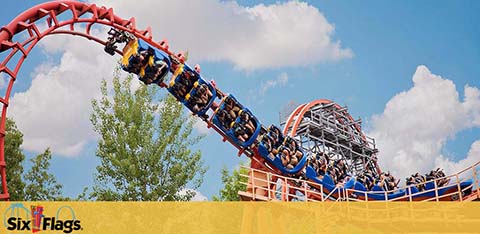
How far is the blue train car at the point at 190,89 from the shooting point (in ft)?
42.9

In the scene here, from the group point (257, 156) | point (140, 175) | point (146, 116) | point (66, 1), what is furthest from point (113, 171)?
point (66, 1)

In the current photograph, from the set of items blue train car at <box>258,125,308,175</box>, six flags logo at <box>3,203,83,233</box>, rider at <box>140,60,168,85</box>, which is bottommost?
six flags logo at <box>3,203,83,233</box>

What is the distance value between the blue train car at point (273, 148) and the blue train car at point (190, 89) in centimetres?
177

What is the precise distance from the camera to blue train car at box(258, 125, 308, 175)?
13984mm

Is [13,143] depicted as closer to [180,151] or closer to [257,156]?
[180,151]

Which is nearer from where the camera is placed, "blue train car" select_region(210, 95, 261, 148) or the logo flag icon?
the logo flag icon

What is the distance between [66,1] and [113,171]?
892 centimetres

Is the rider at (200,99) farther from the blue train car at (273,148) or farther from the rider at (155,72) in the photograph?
the blue train car at (273,148)

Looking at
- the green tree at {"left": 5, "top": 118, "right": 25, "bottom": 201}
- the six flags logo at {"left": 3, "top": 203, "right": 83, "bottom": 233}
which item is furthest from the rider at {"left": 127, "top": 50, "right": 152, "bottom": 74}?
the green tree at {"left": 5, "top": 118, "right": 25, "bottom": 201}

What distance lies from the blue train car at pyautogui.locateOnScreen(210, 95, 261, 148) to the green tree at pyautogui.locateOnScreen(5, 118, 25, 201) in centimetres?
871

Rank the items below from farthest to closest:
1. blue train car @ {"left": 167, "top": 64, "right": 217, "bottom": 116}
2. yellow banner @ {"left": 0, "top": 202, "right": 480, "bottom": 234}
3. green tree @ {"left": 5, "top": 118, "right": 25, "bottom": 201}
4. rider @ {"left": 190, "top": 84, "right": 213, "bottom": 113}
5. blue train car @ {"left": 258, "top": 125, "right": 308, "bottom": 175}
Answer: green tree @ {"left": 5, "top": 118, "right": 25, "bottom": 201}, blue train car @ {"left": 258, "top": 125, "right": 308, "bottom": 175}, rider @ {"left": 190, "top": 84, "right": 213, "bottom": 113}, blue train car @ {"left": 167, "top": 64, "right": 217, "bottom": 116}, yellow banner @ {"left": 0, "top": 202, "right": 480, "bottom": 234}

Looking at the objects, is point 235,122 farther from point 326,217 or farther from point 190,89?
point 326,217

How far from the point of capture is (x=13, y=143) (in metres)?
19.1

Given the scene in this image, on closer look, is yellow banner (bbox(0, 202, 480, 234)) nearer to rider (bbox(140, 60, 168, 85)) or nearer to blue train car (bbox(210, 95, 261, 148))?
blue train car (bbox(210, 95, 261, 148))
